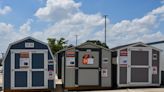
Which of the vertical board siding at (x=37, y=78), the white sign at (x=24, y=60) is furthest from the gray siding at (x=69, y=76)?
the white sign at (x=24, y=60)

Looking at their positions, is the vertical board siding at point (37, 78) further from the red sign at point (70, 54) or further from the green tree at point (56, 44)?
the green tree at point (56, 44)

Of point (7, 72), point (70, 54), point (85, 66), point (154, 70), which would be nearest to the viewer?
point (7, 72)

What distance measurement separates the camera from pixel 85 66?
1884 centimetres

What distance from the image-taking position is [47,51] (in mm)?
17953

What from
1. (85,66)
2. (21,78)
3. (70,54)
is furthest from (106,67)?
(21,78)

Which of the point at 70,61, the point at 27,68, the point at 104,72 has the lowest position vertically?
the point at 104,72

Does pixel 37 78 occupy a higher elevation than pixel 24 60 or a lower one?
lower

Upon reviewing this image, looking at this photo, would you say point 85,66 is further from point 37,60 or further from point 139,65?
A: point 139,65

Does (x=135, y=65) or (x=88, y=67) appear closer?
(x=88, y=67)

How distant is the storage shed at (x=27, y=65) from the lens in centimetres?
1773

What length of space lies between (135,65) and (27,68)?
587cm

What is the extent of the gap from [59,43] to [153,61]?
3881cm

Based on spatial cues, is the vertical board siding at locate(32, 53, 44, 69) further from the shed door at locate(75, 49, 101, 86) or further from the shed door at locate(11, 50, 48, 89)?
the shed door at locate(75, 49, 101, 86)

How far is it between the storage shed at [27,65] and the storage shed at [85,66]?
1.14 m
